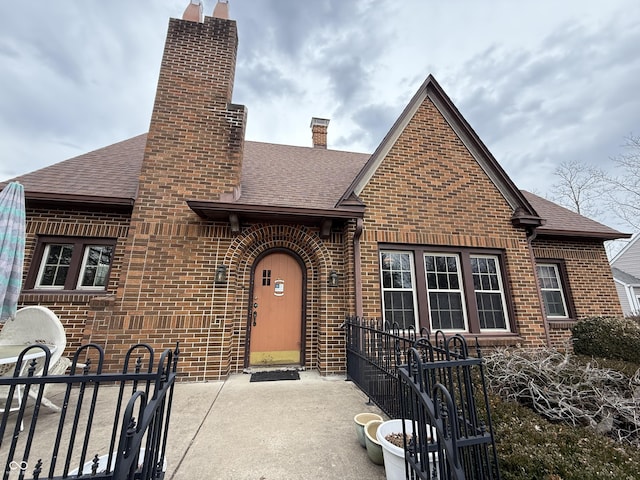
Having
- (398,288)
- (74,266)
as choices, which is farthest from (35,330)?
(398,288)

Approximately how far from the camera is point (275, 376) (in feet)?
15.8

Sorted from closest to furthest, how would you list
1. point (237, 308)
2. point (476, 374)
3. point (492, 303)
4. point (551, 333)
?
point (476, 374)
point (237, 308)
point (492, 303)
point (551, 333)

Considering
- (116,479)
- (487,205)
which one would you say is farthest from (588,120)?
(116,479)

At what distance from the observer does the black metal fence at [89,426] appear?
4.81 ft

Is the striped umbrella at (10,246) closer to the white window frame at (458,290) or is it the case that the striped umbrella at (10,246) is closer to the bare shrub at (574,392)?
the bare shrub at (574,392)

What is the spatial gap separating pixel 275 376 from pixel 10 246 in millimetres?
4111

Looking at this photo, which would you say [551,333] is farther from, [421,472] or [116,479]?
[116,479]

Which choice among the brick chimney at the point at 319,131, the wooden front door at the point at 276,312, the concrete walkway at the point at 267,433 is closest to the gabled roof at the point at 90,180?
the wooden front door at the point at 276,312

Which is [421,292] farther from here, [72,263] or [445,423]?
[72,263]

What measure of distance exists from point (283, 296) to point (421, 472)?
4.12 meters

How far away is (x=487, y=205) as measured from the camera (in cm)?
625

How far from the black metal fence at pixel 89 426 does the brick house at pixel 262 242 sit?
129 cm

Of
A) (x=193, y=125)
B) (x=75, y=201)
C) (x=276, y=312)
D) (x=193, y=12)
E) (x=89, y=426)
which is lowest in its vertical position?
(x=89, y=426)

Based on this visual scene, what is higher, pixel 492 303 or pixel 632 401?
pixel 492 303
